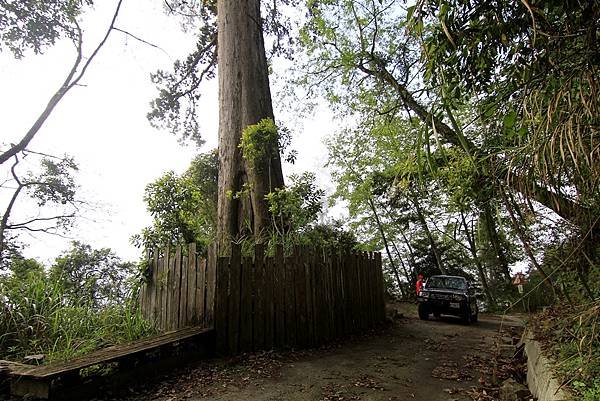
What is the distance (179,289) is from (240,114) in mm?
4750

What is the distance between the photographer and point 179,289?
6.11m

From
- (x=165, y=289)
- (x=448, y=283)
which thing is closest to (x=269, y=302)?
(x=165, y=289)

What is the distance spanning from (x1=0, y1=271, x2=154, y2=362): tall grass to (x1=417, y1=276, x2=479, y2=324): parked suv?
928 centimetres

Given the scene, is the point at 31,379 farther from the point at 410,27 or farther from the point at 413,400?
the point at 410,27

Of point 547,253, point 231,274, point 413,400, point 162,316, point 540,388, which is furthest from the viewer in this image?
point 162,316

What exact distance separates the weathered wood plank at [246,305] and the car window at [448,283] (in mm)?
8634

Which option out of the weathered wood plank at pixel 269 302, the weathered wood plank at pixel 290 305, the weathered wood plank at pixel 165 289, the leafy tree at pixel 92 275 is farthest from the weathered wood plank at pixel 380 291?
the leafy tree at pixel 92 275

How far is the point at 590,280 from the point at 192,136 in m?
15.1

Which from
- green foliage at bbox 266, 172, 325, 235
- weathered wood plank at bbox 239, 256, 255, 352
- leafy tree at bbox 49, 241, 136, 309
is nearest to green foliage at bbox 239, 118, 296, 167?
green foliage at bbox 266, 172, 325, 235

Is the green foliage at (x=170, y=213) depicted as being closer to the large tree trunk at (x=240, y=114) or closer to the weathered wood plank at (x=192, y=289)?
the weathered wood plank at (x=192, y=289)

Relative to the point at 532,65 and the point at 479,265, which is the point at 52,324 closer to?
the point at 532,65

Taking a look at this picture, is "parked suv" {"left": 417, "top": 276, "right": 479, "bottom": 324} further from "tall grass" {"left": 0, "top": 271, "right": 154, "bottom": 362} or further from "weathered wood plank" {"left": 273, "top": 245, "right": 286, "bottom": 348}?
"tall grass" {"left": 0, "top": 271, "right": 154, "bottom": 362}

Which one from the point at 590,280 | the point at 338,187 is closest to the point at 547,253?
the point at 590,280

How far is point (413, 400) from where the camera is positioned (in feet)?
14.2
